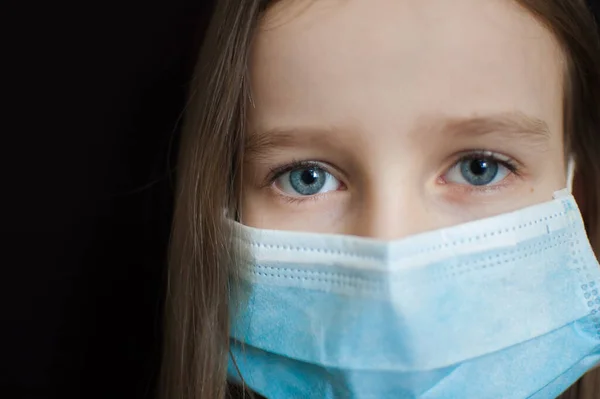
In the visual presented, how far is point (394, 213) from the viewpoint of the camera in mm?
885

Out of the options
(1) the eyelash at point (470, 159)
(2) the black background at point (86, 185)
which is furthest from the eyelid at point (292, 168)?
(2) the black background at point (86, 185)

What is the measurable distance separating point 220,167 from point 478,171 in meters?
0.38

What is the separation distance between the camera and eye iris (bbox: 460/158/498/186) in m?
0.96

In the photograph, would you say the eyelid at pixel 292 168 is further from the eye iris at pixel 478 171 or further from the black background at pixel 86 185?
the black background at pixel 86 185

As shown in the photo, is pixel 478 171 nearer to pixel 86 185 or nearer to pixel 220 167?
pixel 220 167

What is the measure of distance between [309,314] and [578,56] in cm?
56

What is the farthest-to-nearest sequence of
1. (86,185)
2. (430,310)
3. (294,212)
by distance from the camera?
1. (86,185)
2. (294,212)
3. (430,310)

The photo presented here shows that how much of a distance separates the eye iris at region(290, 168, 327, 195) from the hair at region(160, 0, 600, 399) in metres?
0.09

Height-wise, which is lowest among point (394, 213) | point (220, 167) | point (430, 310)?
point (430, 310)

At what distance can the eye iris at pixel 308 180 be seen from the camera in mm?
997

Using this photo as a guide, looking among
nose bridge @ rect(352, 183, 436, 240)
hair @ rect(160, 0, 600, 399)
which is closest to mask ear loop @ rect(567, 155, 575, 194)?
hair @ rect(160, 0, 600, 399)

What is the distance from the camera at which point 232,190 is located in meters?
1.05

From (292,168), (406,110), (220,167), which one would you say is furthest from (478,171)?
(220,167)

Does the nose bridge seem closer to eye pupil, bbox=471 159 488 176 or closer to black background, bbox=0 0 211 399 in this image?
eye pupil, bbox=471 159 488 176
